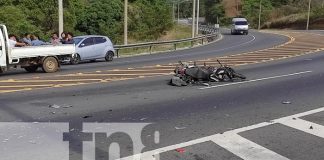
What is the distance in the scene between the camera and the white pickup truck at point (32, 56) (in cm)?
1758

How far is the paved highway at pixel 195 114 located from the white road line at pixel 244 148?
1 cm

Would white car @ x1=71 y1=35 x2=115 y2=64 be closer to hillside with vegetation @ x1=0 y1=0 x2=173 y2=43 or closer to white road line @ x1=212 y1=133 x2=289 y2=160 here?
white road line @ x1=212 y1=133 x2=289 y2=160

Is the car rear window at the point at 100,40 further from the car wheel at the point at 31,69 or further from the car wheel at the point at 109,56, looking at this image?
the car wheel at the point at 31,69

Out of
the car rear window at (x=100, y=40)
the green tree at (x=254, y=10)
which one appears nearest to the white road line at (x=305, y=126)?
the car rear window at (x=100, y=40)

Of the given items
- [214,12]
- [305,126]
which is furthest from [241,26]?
[214,12]

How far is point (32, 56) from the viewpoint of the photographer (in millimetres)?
18516

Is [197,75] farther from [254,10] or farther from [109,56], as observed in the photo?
[254,10]

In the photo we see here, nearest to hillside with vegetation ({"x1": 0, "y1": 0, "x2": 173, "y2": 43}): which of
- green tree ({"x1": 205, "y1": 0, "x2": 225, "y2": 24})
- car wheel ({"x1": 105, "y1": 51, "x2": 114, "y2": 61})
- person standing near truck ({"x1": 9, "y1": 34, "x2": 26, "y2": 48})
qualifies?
car wheel ({"x1": 105, "y1": 51, "x2": 114, "y2": 61})

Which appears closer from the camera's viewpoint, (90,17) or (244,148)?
(244,148)

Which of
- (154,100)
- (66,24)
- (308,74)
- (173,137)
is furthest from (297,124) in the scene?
(66,24)

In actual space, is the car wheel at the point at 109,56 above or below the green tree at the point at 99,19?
below

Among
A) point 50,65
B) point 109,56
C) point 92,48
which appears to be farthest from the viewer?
point 109,56

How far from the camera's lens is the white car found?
80.5 feet

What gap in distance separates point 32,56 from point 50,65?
80 cm
